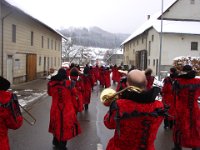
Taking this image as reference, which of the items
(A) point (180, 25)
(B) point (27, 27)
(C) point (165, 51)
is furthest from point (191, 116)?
(A) point (180, 25)

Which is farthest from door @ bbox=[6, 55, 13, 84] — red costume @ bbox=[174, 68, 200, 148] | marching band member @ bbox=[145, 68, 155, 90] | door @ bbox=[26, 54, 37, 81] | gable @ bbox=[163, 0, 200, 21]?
gable @ bbox=[163, 0, 200, 21]

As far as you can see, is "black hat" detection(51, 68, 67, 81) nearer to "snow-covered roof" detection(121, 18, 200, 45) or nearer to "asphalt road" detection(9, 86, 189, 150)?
"asphalt road" detection(9, 86, 189, 150)

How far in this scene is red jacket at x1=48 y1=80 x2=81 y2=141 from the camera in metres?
6.54

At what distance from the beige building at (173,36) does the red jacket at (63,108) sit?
28.5m

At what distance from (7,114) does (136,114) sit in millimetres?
1781

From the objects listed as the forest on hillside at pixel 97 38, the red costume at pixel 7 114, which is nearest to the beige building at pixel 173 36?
the red costume at pixel 7 114

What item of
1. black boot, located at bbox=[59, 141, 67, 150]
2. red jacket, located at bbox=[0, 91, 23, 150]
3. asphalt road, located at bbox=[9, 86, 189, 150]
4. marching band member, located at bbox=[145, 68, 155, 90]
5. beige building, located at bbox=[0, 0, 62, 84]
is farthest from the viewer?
beige building, located at bbox=[0, 0, 62, 84]

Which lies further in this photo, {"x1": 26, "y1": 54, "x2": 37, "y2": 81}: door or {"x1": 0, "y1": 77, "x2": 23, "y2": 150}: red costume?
{"x1": 26, "y1": 54, "x2": 37, "y2": 81}: door

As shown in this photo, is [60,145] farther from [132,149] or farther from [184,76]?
[132,149]

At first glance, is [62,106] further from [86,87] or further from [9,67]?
[9,67]

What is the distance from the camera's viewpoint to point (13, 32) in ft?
73.5

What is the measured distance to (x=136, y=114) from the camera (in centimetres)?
346

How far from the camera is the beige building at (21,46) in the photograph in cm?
2017

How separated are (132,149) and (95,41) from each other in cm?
14790
